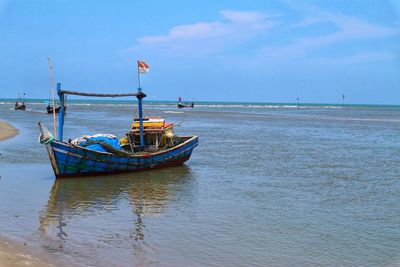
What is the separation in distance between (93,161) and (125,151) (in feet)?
5.83

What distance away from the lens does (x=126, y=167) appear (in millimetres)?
17969

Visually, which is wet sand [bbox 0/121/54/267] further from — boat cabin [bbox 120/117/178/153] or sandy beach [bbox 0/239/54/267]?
boat cabin [bbox 120/117/178/153]

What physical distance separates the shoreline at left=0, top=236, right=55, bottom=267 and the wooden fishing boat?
733 cm

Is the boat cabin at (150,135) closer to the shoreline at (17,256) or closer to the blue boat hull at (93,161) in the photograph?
the blue boat hull at (93,161)

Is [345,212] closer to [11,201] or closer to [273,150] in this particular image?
[11,201]

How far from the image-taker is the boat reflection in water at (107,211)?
8969mm

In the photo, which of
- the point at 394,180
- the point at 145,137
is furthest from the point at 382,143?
the point at 145,137

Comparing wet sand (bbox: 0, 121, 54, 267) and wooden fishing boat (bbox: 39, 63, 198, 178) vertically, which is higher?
wooden fishing boat (bbox: 39, 63, 198, 178)

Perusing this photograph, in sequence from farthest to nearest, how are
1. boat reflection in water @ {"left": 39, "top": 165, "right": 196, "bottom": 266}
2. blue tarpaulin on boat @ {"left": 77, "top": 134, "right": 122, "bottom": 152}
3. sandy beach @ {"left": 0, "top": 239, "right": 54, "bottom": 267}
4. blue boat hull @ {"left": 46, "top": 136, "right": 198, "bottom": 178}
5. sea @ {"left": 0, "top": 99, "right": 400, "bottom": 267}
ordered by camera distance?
blue tarpaulin on boat @ {"left": 77, "top": 134, "right": 122, "bottom": 152}
blue boat hull @ {"left": 46, "top": 136, "right": 198, "bottom": 178}
boat reflection in water @ {"left": 39, "top": 165, "right": 196, "bottom": 266}
sea @ {"left": 0, "top": 99, "right": 400, "bottom": 267}
sandy beach @ {"left": 0, "top": 239, "right": 54, "bottom": 267}

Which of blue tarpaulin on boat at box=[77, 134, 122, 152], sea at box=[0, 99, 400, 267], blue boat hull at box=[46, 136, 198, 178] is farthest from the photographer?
blue tarpaulin on boat at box=[77, 134, 122, 152]

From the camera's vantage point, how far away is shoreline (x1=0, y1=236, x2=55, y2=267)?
25.2ft

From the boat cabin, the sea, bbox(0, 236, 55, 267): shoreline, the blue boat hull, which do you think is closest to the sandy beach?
bbox(0, 236, 55, 267): shoreline

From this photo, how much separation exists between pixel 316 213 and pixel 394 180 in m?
6.12

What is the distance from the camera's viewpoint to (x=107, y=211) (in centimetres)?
1187
